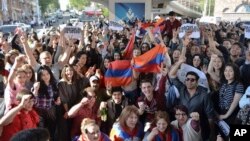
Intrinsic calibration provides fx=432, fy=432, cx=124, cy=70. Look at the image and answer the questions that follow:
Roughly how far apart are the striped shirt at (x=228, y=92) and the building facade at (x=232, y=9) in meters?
59.1

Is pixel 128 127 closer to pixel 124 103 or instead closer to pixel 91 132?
Answer: pixel 91 132

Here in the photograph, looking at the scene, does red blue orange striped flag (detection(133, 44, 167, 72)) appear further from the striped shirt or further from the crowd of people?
the striped shirt

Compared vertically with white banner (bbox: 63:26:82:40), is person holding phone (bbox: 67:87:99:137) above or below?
below

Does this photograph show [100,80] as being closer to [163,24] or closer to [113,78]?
[113,78]

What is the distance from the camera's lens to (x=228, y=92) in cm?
571

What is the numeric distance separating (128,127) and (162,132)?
435 millimetres

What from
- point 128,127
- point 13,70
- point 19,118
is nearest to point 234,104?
point 128,127

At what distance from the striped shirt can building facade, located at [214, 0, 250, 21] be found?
5907 centimetres

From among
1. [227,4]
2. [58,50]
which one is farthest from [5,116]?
[227,4]

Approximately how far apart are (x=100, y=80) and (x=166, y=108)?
1618mm

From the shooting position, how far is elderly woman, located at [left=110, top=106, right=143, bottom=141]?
17.0 ft

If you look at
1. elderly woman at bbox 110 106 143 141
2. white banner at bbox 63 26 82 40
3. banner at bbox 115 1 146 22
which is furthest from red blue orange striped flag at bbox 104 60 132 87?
banner at bbox 115 1 146 22

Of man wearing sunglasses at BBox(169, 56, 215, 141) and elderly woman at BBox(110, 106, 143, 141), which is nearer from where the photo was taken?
elderly woman at BBox(110, 106, 143, 141)

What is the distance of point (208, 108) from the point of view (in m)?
5.64
